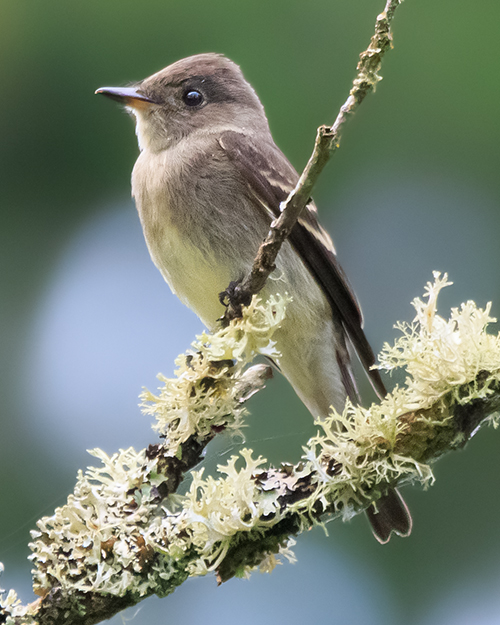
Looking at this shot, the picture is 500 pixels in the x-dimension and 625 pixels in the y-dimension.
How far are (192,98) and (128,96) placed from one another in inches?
10.8

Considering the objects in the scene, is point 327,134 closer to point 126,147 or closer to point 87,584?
point 87,584

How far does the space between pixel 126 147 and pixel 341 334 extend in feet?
3.31

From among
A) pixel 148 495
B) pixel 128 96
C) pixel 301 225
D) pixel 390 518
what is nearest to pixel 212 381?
pixel 148 495

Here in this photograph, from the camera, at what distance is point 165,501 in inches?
51.5

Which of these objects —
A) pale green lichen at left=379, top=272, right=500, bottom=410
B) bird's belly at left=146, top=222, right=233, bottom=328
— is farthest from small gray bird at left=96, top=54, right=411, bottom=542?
pale green lichen at left=379, top=272, right=500, bottom=410

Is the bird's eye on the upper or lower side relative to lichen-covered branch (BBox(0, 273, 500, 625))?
upper

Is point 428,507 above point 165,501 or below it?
below

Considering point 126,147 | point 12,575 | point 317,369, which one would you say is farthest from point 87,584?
point 126,147

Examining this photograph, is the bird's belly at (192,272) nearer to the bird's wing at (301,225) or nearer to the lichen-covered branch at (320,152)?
the bird's wing at (301,225)

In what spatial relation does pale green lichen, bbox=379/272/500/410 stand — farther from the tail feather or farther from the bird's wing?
the bird's wing

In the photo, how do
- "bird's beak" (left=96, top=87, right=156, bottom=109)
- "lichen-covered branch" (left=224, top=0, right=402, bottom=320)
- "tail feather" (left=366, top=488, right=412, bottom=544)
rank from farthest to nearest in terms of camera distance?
1. "bird's beak" (left=96, top=87, right=156, bottom=109)
2. "tail feather" (left=366, top=488, right=412, bottom=544)
3. "lichen-covered branch" (left=224, top=0, right=402, bottom=320)

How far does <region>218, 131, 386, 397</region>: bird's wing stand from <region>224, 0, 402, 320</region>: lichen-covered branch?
654mm

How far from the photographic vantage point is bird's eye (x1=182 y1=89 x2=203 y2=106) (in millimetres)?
2223

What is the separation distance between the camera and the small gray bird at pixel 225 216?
6.45 feet
